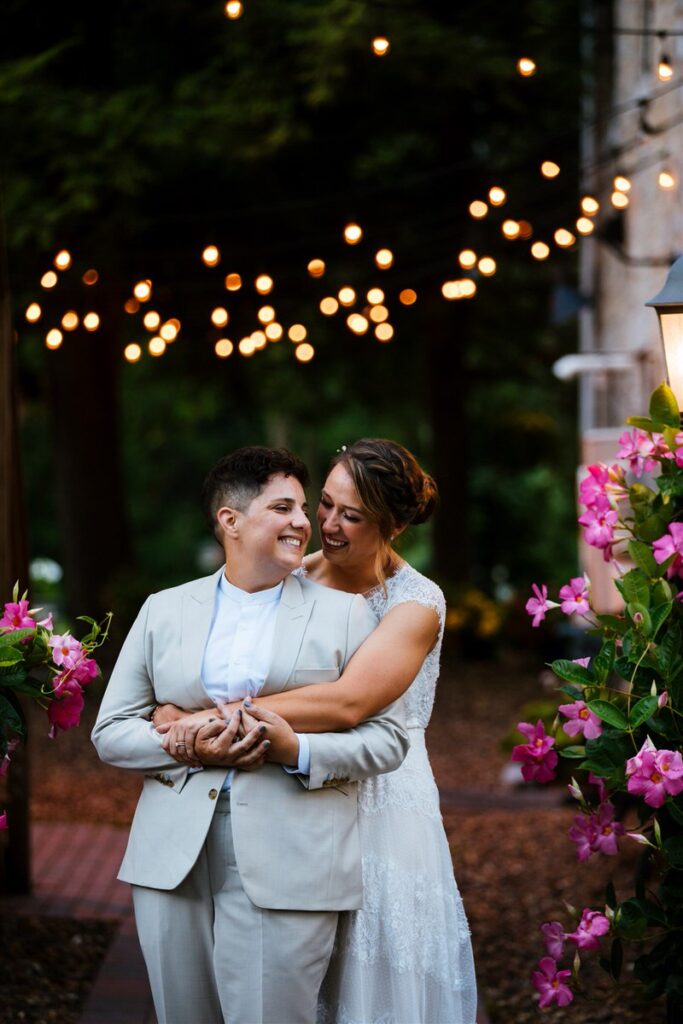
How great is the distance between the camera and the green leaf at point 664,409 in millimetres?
3541

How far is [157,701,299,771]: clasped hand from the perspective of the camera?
2922 mm

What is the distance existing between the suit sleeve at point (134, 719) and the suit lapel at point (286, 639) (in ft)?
0.91

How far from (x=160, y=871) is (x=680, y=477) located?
1674 millimetres

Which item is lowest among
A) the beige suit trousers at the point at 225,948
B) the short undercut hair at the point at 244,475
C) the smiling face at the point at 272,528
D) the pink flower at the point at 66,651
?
the beige suit trousers at the point at 225,948

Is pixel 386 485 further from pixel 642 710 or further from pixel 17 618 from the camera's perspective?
pixel 17 618

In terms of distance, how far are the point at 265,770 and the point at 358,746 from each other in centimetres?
22

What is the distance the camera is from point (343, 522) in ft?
11.0

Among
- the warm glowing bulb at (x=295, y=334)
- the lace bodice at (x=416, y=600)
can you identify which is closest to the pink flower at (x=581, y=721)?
the lace bodice at (x=416, y=600)

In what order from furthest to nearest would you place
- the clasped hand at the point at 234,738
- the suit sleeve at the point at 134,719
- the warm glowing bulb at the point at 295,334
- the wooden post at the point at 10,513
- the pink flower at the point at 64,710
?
the warm glowing bulb at the point at 295,334, the wooden post at the point at 10,513, the pink flower at the point at 64,710, the suit sleeve at the point at 134,719, the clasped hand at the point at 234,738

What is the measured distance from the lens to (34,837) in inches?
305

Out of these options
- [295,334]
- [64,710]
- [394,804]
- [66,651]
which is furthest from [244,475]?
[295,334]

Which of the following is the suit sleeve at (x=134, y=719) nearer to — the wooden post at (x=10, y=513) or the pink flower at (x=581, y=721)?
the pink flower at (x=581, y=721)

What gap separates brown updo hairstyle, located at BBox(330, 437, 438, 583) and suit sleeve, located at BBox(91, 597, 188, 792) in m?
A: 0.61

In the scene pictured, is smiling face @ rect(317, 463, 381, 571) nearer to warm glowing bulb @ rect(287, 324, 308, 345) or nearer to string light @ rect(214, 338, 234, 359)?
string light @ rect(214, 338, 234, 359)
